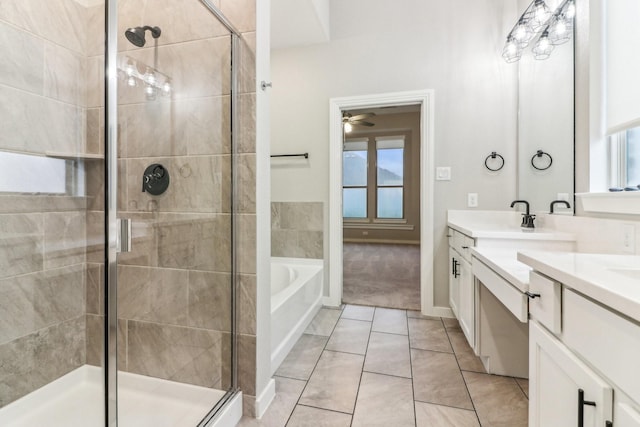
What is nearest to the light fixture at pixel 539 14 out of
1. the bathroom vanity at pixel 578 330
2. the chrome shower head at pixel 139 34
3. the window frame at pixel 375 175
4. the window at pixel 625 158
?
the window at pixel 625 158

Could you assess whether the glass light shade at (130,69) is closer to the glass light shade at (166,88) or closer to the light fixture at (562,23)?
the glass light shade at (166,88)

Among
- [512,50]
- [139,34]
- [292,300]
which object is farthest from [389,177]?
[139,34]

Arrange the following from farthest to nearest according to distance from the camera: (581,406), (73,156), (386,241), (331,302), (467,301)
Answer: (386,241), (331,302), (467,301), (73,156), (581,406)

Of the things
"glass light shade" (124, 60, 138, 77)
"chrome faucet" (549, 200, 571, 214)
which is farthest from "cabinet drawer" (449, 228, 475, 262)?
"glass light shade" (124, 60, 138, 77)

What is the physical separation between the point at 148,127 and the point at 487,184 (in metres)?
2.52

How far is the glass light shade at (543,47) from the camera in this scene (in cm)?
197

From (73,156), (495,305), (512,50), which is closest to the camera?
(73,156)

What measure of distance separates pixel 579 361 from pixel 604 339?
0.45 feet

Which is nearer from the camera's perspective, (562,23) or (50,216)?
(50,216)

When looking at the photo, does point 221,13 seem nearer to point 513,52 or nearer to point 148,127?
point 148,127

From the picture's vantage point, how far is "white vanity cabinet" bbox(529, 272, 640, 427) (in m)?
0.56

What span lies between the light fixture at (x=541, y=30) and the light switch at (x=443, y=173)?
969 millimetres

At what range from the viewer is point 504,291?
123 centimetres

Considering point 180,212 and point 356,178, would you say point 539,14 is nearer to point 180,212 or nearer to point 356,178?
point 180,212
